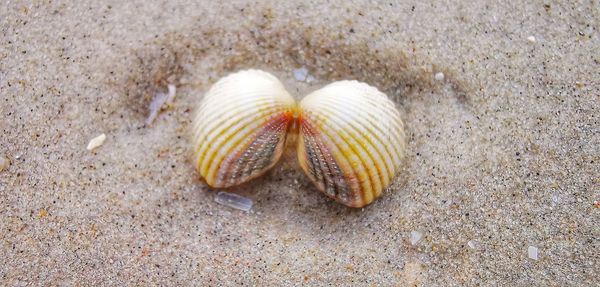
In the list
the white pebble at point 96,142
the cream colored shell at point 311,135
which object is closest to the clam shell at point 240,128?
the cream colored shell at point 311,135

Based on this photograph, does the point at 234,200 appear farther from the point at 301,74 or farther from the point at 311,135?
the point at 301,74

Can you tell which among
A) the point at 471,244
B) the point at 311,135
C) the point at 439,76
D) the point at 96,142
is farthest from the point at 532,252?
the point at 96,142

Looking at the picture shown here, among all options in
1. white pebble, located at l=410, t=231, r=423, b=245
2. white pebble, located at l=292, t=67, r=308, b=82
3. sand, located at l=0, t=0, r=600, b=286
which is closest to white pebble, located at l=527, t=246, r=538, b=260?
sand, located at l=0, t=0, r=600, b=286

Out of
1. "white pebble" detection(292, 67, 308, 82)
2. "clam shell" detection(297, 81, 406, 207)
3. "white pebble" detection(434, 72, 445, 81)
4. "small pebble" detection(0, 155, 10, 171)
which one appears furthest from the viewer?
"white pebble" detection(292, 67, 308, 82)

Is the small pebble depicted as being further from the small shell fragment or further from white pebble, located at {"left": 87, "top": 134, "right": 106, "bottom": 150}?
the small shell fragment

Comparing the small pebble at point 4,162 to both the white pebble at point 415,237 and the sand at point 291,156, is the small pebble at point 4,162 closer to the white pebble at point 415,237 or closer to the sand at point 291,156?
the sand at point 291,156

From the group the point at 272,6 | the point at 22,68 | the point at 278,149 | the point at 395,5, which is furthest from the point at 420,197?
the point at 22,68

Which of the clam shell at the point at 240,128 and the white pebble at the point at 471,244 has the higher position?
the clam shell at the point at 240,128
